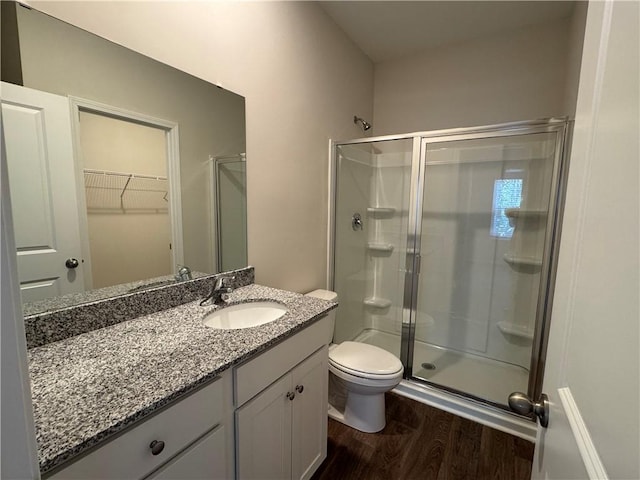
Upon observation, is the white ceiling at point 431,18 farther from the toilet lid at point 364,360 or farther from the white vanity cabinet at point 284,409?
the toilet lid at point 364,360

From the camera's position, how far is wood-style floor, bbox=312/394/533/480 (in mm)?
1502

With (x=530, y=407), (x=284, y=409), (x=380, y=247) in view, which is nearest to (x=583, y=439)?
(x=530, y=407)

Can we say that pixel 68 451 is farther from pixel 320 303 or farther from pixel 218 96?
pixel 218 96

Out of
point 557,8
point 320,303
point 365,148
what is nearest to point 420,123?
point 365,148

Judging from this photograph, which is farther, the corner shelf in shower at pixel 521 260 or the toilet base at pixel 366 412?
the corner shelf in shower at pixel 521 260

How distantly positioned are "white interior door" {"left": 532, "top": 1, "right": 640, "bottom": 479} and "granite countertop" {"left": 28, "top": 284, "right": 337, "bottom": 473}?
31.3 inches

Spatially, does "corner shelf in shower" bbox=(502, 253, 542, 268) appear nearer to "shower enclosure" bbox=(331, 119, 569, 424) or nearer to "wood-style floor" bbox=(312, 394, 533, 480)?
"shower enclosure" bbox=(331, 119, 569, 424)

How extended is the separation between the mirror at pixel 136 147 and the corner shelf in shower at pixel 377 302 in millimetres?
1549

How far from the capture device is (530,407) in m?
0.66

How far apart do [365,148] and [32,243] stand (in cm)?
222

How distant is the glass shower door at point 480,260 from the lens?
211cm

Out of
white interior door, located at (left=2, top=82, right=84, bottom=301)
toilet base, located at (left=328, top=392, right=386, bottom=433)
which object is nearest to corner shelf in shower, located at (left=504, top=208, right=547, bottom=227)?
toilet base, located at (left=328, top=392, right=386, bottom=433)

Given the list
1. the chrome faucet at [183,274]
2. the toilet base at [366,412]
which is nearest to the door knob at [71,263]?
the chrome faucet at [183,274]

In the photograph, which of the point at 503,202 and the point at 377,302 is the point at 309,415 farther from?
the point at 503,202
